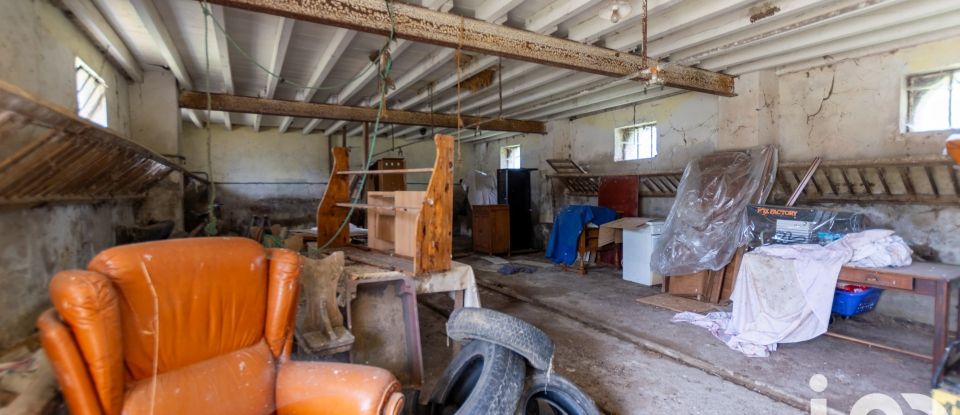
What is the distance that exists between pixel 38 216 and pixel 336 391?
112 inches

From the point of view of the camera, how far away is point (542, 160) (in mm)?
8961

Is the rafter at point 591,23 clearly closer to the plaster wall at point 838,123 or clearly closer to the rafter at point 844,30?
the rafter at point 844,30

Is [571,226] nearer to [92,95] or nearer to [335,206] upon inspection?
[335,206]

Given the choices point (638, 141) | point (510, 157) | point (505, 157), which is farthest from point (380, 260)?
point (505, 157)

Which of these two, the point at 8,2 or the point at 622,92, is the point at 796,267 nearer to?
→ the point at 622,92

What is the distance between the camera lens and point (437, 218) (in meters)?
2.97

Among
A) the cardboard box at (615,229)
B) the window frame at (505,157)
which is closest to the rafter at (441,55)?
the cardboard box at (615,229)

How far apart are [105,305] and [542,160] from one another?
8046mm

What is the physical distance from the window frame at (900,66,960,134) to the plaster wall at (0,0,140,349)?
7013mm

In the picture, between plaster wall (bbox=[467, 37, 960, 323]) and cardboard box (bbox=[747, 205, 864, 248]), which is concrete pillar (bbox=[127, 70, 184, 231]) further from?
plaster wall (bbox=[467, 37, 960, 323])

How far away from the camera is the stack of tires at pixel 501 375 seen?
2010 mm

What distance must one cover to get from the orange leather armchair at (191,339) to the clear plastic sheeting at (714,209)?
4069 mm

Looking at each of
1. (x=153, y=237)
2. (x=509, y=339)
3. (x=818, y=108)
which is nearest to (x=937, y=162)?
(x=818, y=108)

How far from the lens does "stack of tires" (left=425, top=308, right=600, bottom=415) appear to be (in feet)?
6.59
